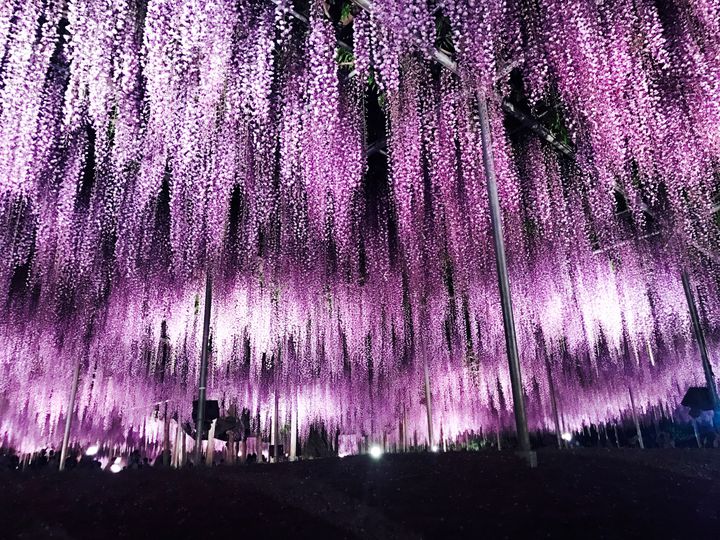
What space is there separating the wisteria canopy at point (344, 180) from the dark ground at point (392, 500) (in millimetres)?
3966

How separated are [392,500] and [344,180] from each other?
4.95 m

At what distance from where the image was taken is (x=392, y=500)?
3.18 m

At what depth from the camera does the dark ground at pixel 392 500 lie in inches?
108

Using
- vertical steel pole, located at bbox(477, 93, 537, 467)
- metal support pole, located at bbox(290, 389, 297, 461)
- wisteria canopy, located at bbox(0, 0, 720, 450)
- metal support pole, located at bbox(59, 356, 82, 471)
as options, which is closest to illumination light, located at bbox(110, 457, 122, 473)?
metal support pole, located at bbox(59, 356, 82, 471)

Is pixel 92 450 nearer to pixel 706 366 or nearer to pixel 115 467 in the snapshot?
pixel 115 467

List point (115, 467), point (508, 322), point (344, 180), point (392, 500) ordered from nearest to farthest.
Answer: point (392, 500)
point (508, 322)
point (344, 180)
point (115, 467)

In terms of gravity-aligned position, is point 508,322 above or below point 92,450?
above

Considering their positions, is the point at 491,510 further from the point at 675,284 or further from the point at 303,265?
the point at 675,284

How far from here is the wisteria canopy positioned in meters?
4.92

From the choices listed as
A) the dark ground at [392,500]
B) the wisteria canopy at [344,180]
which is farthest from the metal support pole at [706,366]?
the dark ground at [392,500]

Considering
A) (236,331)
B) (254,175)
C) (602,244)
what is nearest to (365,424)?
(236,331)

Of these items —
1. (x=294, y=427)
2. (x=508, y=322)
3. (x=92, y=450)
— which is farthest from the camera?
(x=92, y=450)

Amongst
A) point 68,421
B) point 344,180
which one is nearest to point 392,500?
point 344,180

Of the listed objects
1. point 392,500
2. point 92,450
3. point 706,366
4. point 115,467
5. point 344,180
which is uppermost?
point 344,180
